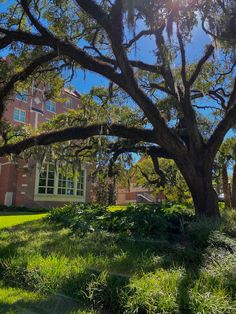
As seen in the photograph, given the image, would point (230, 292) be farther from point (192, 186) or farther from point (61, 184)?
point (61, 184)

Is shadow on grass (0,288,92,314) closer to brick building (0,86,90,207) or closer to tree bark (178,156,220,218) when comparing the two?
tree bark (178,156,220,218)

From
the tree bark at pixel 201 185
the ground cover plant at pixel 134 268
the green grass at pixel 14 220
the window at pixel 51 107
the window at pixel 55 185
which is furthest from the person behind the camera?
the window at pixel 51 107

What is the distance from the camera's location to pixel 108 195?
33875 millimetres

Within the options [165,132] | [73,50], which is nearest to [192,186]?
[165,132]

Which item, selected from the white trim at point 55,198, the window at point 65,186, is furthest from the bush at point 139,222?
the window at point 65,186

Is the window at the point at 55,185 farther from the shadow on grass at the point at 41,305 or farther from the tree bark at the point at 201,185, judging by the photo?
the shadow on grass at the point at 41,305

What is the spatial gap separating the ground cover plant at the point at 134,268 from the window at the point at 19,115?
28739mm

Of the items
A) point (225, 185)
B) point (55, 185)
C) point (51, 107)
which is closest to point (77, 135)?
point (225, 185)

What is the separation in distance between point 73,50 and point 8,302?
6.51 meters

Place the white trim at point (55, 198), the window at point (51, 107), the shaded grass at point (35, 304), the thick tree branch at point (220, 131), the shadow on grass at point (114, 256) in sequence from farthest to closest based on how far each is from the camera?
the window at point (51, 107) < the white trim at point (55, 198) < the thick tree branch at point (220, 131) < the shadow on grass at point (114, 256) < the shaded grass at point (35, 304)

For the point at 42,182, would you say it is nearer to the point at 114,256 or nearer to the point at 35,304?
the point at 114,256

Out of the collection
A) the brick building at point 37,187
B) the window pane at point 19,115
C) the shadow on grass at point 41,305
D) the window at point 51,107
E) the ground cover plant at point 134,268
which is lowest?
the shadow on grass at point 41,305

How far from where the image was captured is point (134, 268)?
17.4 ft

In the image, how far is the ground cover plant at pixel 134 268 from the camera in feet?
13.0
